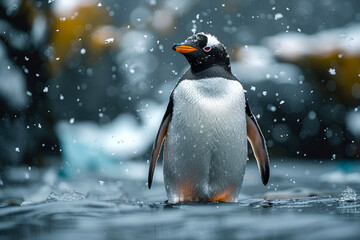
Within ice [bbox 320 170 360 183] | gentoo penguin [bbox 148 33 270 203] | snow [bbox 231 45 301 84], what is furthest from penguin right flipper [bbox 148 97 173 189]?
snow [bbox 231 45 301 84]

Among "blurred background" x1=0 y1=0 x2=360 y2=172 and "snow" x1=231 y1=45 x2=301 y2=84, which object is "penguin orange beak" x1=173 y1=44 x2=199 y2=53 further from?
"snow" x1=231 y1=45 x2=301 y2=84

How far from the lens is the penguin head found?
237 centimetres

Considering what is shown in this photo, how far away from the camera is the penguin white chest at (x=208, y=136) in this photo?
7.69ft

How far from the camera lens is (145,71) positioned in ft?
32.9

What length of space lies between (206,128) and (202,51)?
0.38 meters

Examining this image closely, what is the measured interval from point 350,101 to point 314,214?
298 inches

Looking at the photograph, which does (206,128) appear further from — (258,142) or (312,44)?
(312,44)

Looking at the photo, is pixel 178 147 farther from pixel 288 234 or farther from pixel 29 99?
pixel 29 99

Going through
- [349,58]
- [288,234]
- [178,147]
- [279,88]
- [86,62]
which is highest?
[86,62]

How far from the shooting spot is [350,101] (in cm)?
881

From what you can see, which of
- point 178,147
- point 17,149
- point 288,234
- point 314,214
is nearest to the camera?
point 288,234

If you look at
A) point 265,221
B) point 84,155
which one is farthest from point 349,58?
point 265,221

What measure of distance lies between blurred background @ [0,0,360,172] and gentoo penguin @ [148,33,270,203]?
300 centimetres

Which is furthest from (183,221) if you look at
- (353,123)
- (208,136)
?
(353,123)
